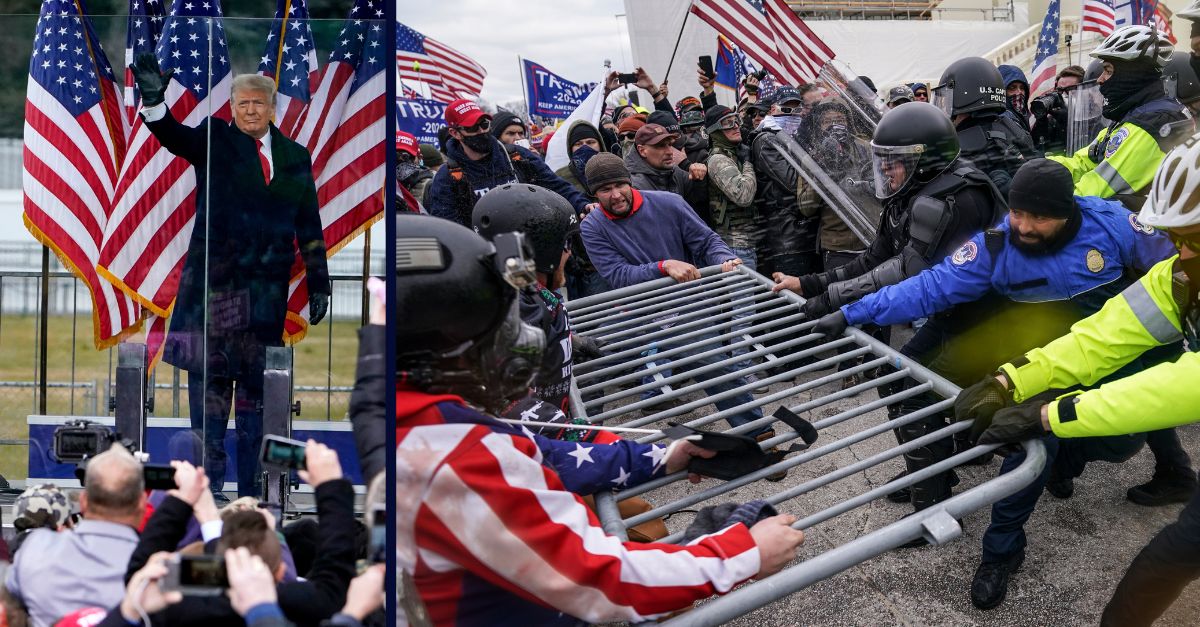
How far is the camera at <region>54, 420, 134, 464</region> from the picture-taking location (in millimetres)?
1548

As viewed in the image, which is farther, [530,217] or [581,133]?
[581,133]

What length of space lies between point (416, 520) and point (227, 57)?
34.0 inches

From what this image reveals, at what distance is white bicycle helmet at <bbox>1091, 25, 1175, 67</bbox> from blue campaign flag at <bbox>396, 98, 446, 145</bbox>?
8.60 meters

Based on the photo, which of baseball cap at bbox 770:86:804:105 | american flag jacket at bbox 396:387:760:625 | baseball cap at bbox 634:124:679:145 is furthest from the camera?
baseball cap at bbox 770:86:804:105

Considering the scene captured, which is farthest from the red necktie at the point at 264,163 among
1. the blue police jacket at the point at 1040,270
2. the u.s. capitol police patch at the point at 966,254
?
the u.s. capitol police patch at the point at 966,254

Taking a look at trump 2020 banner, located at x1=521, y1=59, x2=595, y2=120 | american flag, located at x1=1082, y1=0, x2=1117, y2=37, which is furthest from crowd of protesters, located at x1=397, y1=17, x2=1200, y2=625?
trump 2020 banner, located at x1=521, y1=59, x2=595, y2=120

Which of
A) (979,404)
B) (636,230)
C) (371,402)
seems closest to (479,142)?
(636,230)

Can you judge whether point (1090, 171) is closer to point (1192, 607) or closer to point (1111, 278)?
point (1111, 278)

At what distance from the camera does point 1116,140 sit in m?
5.11

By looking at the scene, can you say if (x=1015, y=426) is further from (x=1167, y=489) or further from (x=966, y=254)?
(x=1167, y=489)

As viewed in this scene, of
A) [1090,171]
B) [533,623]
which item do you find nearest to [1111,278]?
[1090,171]

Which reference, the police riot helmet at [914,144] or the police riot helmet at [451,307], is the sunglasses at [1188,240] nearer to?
the police riot helmet at [914,144]

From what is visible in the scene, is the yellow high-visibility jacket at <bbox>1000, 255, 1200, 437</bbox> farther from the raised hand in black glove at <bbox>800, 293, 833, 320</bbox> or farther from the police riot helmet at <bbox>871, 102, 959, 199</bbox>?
the police riot helmet at <bbox>871, 102, 959, 199</bbox>

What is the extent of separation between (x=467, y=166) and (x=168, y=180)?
16.4 feet
